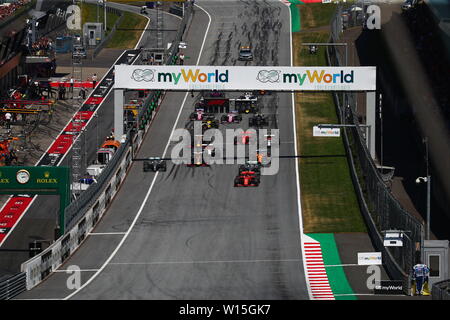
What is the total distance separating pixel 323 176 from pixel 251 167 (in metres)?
4.84

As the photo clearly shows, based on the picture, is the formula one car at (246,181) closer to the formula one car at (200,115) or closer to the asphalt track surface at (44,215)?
the asphalt track surface at (44,215)

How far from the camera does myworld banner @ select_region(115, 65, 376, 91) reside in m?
71.1

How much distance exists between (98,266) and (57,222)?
1144cm

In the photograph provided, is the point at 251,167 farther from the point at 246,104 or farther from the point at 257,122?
the point at 246,104

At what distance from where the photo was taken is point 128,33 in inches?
4560

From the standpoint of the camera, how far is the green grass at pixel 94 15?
119562 mm

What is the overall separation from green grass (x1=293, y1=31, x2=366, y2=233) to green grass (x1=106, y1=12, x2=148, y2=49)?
27.9m

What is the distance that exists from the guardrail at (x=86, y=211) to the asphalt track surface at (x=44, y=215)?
7.51 ft

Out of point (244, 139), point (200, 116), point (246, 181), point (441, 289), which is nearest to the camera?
point (441, 289)

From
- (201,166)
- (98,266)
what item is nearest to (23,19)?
(201,166)

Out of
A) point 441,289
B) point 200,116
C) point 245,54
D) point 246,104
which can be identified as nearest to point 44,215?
point 200,116

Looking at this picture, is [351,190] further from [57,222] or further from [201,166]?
[57,222]

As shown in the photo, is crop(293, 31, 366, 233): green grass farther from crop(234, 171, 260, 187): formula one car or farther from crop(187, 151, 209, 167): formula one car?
crop(187, 151, 209, 167): formula one car

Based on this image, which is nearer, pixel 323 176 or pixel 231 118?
pixel 323 176
